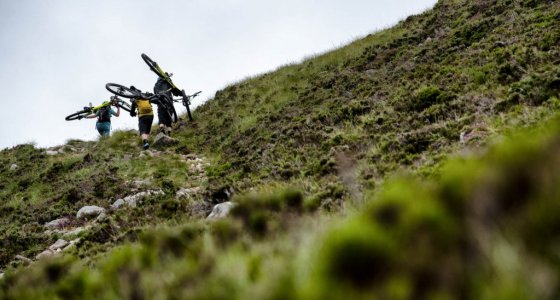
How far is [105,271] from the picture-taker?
2533mm

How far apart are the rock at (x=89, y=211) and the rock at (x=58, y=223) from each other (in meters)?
0.27

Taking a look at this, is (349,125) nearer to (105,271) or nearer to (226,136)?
(226,136)

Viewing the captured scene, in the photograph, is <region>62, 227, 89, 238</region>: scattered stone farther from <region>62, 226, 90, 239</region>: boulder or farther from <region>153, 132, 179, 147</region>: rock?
<region>153, 132, 179, 147</region>: rock

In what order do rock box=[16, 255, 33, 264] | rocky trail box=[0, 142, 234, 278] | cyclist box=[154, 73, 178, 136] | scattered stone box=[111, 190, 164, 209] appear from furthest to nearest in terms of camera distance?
cyclist box=[154, 73, 178, 136] < scattered stone box=[111, 190, 164, 209] < rock box=[16, 255, 33, 264] < rocky trail box=[0, 142, 234, 278]

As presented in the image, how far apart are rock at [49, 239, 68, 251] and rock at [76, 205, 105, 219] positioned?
5.07 ft

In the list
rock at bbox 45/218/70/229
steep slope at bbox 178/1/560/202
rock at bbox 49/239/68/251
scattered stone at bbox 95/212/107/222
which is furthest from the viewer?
rock at bbox 45/218/70/229

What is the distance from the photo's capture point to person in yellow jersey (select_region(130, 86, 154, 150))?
16906 millimetres

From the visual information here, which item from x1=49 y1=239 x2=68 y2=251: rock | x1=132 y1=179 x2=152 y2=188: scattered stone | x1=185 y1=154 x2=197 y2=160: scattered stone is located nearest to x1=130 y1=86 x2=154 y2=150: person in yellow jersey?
x1=185 y1=154 x2=197 y2=160: scattered stone

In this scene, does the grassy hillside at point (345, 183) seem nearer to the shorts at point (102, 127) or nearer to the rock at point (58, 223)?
the rock at point (58, 223)

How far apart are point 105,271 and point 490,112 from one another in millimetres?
6705

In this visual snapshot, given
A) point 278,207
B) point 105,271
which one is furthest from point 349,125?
point 105,271

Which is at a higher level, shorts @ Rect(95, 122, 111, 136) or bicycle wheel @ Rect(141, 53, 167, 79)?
bicycle wheel @ Rect(141, 53, 167, 79)

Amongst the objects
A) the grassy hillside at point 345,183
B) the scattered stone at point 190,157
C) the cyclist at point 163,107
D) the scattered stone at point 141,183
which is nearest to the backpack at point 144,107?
the cyclist at point 163,107

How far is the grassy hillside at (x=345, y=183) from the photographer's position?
1.47 metres
